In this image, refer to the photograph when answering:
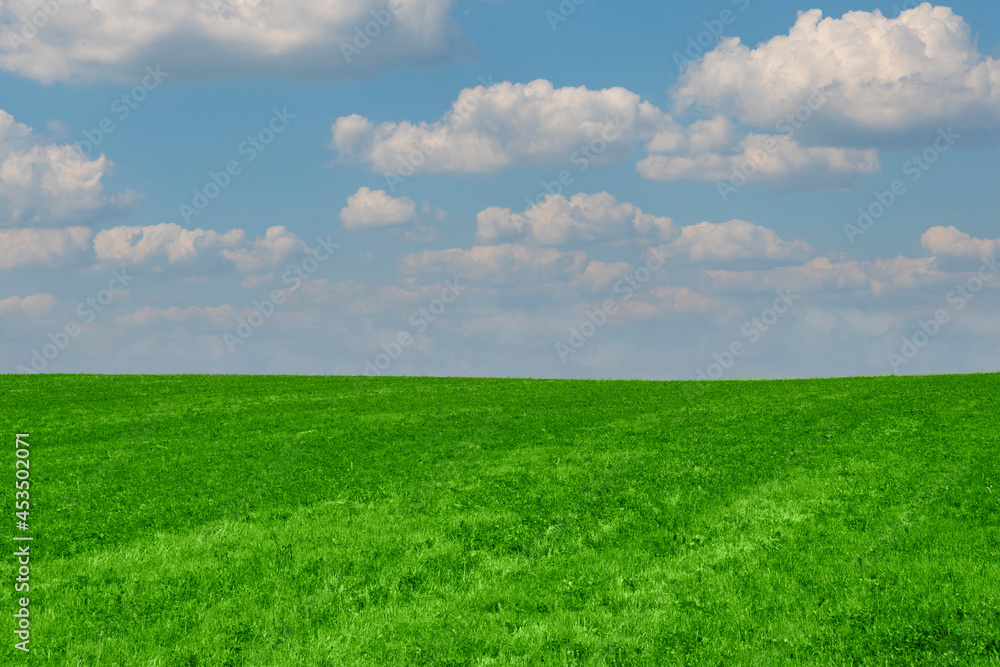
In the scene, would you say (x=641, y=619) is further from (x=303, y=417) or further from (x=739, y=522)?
(x=303, y=417)

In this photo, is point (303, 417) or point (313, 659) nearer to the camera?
point (313, 659)

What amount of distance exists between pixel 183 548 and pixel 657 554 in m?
12.5

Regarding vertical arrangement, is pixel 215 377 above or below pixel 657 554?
above

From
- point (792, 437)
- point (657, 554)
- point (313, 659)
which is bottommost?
point (313, 659)

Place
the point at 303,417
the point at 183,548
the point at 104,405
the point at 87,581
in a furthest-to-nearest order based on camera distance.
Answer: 1. the point at 104,405
2. the point at 303,417
3. the point at 183,548
4. the point at 87,581

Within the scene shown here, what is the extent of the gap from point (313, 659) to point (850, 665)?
34.1 feet

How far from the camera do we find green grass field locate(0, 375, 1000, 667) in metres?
15.5

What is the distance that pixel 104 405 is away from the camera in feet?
133

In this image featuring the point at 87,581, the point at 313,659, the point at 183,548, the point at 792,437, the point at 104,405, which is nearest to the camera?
the point at 313,659

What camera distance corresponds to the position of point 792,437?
28.5m

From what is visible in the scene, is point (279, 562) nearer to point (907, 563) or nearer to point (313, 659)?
point (313, 659)

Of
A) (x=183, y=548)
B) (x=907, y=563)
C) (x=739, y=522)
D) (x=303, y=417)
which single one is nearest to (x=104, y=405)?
(x=303, y=417)

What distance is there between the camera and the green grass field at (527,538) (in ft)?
51.0

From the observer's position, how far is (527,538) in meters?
20.1
